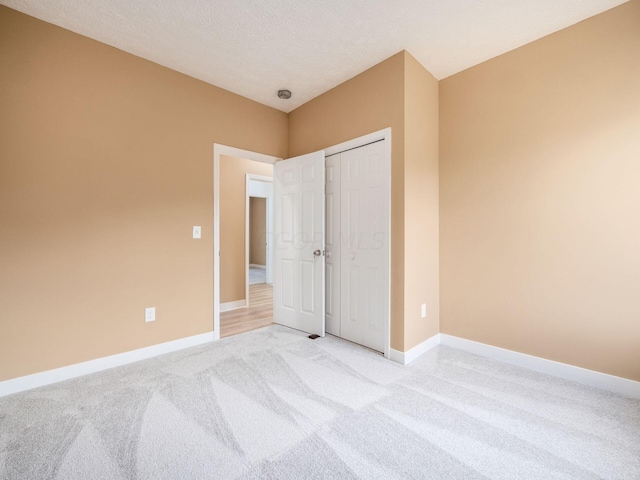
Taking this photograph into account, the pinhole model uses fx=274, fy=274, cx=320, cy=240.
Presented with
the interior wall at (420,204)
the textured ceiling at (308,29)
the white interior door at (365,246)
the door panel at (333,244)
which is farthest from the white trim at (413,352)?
the textured ceiling at (308,29)

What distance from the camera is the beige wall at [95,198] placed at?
2041mm

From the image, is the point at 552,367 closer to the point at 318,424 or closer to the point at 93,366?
the point at 318,424

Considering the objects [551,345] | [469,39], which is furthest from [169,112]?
[551,345]

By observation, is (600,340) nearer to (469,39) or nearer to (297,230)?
(469,39)

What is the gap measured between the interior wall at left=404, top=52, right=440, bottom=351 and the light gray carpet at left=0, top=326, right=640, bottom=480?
56 cm

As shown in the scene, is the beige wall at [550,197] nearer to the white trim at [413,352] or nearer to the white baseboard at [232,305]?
the white trim at [413,352]

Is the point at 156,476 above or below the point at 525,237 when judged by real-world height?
below

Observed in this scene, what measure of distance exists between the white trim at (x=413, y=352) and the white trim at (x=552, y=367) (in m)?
0.19

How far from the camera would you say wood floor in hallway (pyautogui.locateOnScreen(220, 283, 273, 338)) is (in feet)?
11.3

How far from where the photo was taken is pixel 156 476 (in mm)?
1307

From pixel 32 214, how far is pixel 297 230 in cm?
231

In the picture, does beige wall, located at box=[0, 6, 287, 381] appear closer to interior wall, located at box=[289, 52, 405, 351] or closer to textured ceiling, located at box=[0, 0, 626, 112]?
textured ceiling, located at box=[0, 0, 626, 112]

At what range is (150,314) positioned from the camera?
2.63 m

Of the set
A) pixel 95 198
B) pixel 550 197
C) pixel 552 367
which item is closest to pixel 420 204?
pixel 550 197
